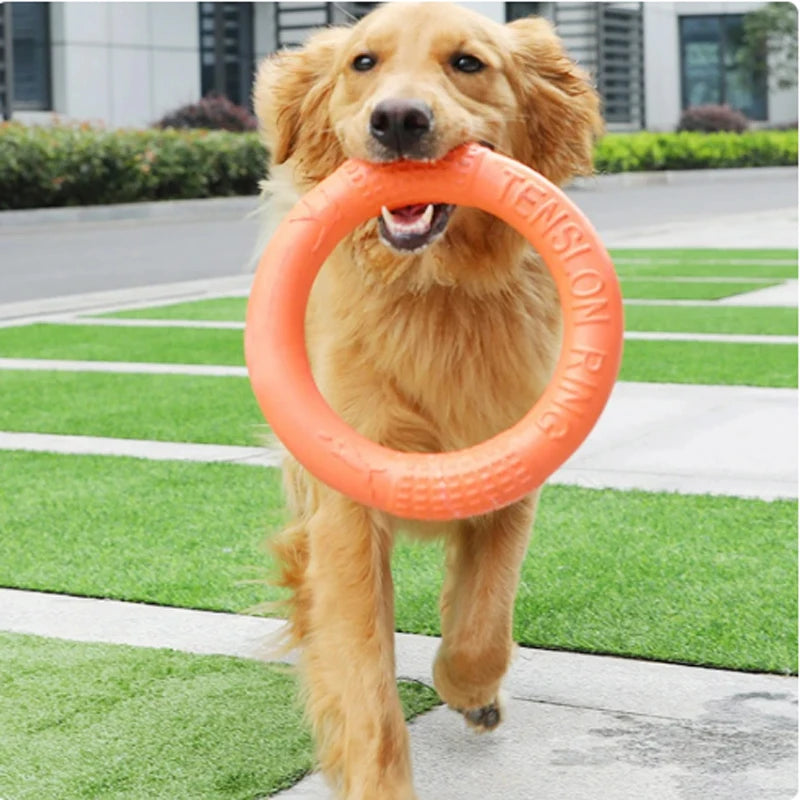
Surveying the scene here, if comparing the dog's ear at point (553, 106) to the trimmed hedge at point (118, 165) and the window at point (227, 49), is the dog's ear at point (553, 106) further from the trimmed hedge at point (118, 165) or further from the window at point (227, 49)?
the window at point (227, 49)

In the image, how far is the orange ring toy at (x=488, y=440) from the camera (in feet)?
11.6

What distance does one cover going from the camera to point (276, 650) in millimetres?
4559

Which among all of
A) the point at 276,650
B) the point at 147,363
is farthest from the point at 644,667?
the point at 147,363

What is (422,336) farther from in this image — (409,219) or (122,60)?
(122,60)

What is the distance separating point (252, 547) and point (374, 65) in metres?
2.29

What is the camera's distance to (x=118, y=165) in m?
25.2

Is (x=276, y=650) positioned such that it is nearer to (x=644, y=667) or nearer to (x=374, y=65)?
(x=644, y=667)

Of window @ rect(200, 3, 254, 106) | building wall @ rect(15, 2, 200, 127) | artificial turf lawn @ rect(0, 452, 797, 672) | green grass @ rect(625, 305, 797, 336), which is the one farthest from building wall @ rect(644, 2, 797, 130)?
artificial turf lawn @ rect(0, 452, 797, 672)

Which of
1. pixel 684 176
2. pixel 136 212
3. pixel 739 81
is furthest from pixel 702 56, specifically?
pixel 136 212

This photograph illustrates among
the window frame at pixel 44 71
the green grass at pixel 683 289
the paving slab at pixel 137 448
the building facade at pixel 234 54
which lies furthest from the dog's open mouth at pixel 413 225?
the window frame at pixel 44 71

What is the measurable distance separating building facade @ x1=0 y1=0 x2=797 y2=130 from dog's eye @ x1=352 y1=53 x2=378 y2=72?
18.3 metres

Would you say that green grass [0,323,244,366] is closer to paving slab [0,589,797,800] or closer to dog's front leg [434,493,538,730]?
paving slab [0,589,797,800]

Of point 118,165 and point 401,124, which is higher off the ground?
point 118,165

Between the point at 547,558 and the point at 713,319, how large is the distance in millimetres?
6833
